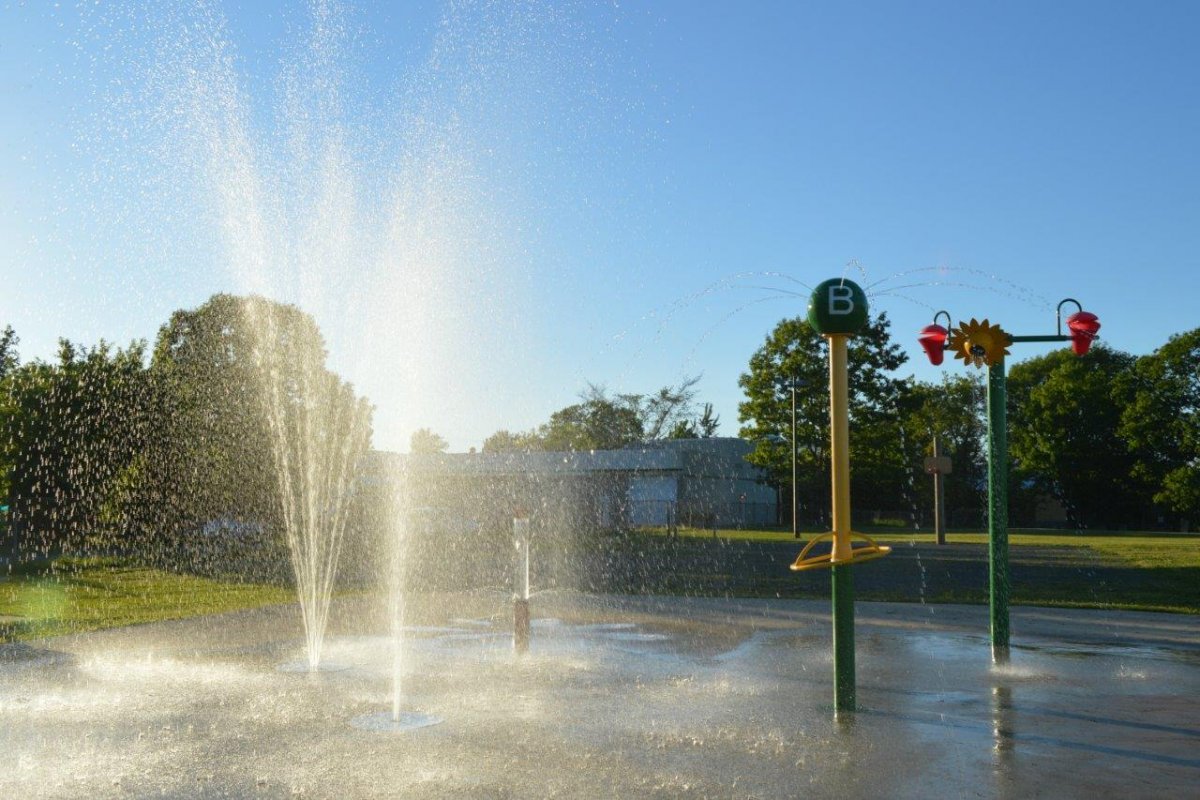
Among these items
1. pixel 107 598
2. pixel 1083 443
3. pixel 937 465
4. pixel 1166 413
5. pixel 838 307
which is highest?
pixel 1166 413

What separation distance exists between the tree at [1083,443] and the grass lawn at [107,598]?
63392 millimetres

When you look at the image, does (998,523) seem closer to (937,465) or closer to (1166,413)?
(937,465)

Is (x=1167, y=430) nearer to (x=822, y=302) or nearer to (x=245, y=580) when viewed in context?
(x=245, y=580)

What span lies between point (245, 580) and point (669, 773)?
1644 cm

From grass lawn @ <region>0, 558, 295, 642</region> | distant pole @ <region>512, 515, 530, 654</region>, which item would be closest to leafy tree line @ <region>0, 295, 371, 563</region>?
grass lawn @ <region>0, 558, 295, 642</region>

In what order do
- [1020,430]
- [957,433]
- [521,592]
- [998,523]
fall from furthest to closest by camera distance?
[957,433]
[1020,430]
[521,592]
[998,523]

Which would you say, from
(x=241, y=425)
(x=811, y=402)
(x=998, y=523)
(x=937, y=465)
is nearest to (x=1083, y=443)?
(x=811, y=402)

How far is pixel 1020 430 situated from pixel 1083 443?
5.56 metres

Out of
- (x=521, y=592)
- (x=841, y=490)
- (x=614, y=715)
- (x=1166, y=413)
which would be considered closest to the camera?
(x=614, y=715)

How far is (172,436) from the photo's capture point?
101 ft

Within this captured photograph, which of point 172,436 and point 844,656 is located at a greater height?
point 172,436

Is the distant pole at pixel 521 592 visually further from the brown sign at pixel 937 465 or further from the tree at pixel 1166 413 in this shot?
the tree at pixel 1166 413

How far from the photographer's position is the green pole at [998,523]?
8.09 m

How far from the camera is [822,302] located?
21.8 ft
